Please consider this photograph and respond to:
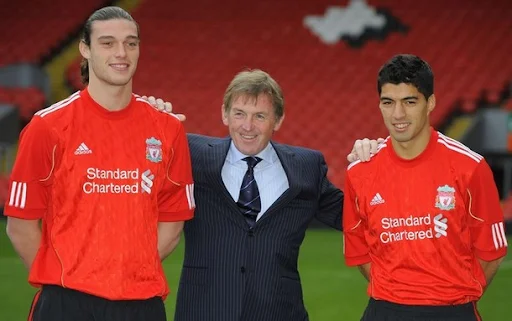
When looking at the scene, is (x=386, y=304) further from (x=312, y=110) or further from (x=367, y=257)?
(x=312, y=110)

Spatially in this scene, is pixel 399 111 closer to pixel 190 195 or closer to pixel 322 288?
pixel 190 195

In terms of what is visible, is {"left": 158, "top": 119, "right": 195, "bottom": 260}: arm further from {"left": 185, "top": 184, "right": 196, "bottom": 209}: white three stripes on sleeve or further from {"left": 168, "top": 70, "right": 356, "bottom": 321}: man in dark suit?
{"left": 168, "top": 70, "right": 356, "bottom": 321}: man in dark suit

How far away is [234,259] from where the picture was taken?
475cm

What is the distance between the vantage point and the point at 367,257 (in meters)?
4.75

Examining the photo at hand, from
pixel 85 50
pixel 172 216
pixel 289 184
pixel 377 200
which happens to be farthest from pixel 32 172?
pixel 377 200

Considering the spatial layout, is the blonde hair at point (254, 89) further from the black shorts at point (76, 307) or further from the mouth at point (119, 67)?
the black shorts at point (76, 307)

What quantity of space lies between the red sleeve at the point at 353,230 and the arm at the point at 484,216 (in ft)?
1.57

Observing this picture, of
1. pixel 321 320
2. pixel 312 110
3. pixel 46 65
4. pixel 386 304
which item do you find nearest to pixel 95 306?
pixel 386 304

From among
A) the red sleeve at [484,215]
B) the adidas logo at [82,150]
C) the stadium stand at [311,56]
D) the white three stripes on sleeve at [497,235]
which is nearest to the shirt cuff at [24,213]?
the adidas logo at [82,150]

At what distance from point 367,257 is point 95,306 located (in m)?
1.31

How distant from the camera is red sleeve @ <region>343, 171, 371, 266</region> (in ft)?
15.2

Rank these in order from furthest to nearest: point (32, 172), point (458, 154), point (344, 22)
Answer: point (344, 22)
point (458, 154)
point (32, 172)

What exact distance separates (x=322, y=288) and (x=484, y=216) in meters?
4.96

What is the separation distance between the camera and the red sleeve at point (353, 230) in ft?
15.2
